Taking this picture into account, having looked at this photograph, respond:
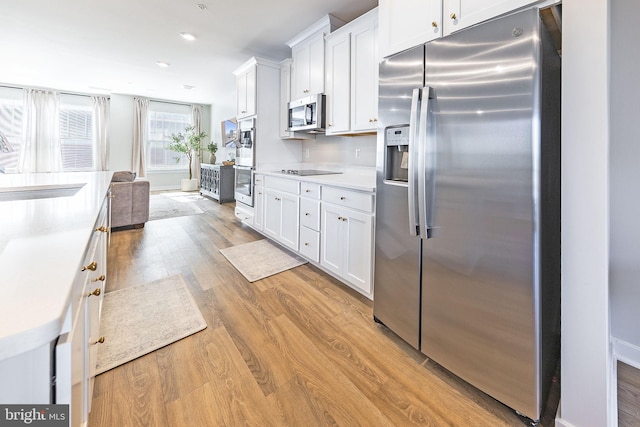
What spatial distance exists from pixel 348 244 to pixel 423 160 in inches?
44.9

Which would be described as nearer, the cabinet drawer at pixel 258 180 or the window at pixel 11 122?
the cabinet drawer at pixel 258 180

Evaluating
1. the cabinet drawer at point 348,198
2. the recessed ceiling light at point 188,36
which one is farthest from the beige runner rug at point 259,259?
the recessed ceiling light at point 188,36

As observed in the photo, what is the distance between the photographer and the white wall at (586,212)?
1.04 m

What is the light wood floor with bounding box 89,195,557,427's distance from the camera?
129 cm

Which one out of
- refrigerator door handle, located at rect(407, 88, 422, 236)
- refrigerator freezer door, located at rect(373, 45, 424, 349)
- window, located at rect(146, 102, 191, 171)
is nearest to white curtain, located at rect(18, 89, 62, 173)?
window, located at rect(146, 102, 191, 171)

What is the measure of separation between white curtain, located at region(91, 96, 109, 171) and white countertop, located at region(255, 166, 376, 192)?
616cm

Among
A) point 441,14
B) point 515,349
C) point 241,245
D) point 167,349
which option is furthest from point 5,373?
point 241,245

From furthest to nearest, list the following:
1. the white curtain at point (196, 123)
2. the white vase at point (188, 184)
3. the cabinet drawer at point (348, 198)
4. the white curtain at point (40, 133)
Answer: the white curtain at point (196, 123)
the white vase at point (188, 184)
the white curtain at point (40, 133)
the cabinet drawer at point (348, 198)

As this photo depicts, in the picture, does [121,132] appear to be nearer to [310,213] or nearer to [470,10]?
[310,213]

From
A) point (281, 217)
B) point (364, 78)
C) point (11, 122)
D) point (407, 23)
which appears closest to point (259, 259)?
point (281, 217)

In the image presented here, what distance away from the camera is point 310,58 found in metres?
3.40

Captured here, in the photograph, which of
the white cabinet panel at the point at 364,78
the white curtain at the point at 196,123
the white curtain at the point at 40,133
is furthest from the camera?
the white curtain at the point at 196,123

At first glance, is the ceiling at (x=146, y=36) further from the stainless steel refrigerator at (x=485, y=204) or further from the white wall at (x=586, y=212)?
the white wall at (x=586, y=212)

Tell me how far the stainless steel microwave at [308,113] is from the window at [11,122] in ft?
23.7
